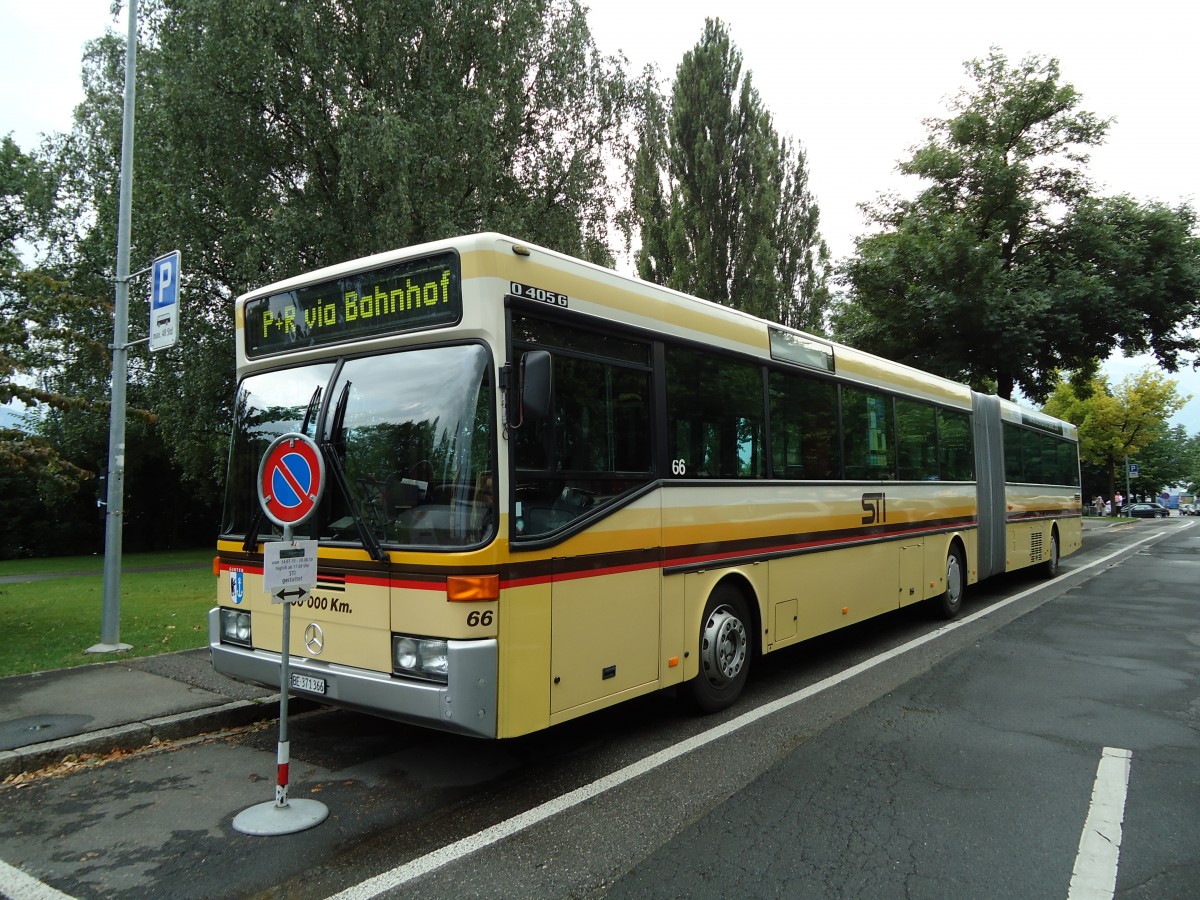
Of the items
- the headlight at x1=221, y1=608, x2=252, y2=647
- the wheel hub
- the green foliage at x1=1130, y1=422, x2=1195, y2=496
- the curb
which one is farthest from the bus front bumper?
the green foliage at x1=1130, y1=422, x2=1195, y2=496

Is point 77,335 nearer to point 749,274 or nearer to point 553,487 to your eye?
point 553,487

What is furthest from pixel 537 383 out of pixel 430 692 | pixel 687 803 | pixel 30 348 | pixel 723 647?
pixel 30 348

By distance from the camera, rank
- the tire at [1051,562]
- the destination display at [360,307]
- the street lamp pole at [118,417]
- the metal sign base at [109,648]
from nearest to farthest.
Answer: the destination display at [360,307], the metal sign base at [109,648], the street lamp pole at [118,417], the tire at [1051,562]

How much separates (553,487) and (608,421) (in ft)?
2.21

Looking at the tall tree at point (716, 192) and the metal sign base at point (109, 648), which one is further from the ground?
the tall tree at point (716, 192)

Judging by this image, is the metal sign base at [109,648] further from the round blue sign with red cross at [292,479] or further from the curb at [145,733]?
the round blue sign with red cross at [292,479]

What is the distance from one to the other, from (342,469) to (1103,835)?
15.1ft

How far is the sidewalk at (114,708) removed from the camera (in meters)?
5.32

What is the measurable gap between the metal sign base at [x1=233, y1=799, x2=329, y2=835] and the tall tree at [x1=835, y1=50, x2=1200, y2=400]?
22.6m

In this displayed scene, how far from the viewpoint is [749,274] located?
2967 cm

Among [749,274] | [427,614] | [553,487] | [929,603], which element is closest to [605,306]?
[553,487]

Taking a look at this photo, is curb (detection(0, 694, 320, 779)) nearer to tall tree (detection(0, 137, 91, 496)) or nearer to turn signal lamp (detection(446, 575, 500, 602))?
turn signal lamp (detection(446, 575, 500, 602))

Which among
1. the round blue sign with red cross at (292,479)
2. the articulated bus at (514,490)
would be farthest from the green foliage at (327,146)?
the round blue sign with red cross at (292,479)

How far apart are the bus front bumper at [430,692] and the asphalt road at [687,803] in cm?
55
